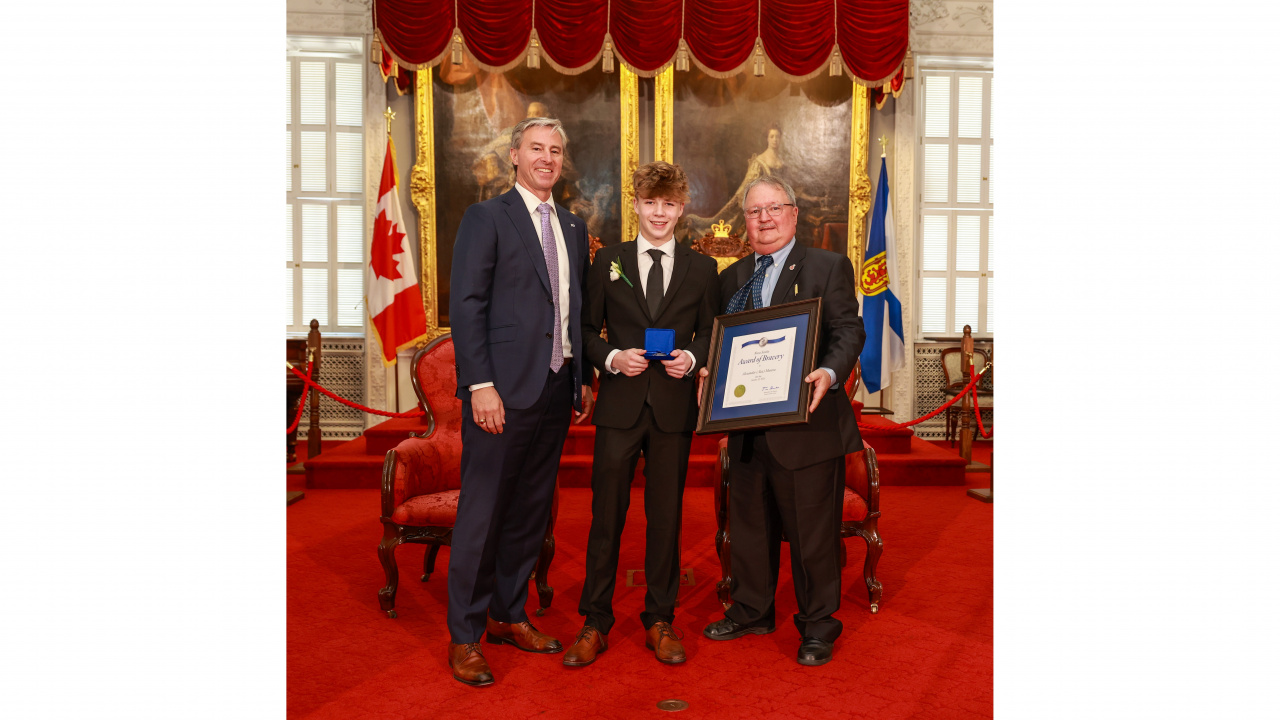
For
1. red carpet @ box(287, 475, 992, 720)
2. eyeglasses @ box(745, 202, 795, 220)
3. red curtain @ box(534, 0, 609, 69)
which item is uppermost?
red curtain @ box(534, 0, 609, 69)

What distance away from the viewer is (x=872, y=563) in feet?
11.3

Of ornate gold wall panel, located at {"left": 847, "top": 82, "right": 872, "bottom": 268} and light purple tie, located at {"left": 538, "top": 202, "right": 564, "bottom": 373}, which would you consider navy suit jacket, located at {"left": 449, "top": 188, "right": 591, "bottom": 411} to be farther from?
ornate gold wall panel, located at {"left": 847, "top": 82, "right": 872, "bottom": 268}

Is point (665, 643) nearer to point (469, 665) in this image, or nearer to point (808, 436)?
point (469, 665)

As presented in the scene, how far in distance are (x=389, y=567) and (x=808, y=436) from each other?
197 centimetres

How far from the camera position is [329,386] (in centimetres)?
838

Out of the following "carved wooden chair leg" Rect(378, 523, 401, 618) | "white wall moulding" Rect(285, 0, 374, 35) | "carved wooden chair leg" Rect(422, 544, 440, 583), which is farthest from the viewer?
"white wall moulding" Rect(285, 0, 374, 35)

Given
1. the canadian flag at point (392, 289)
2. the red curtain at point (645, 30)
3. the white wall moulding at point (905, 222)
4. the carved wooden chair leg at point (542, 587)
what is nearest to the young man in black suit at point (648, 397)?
the carved wooden chair leg at point (542, 587)

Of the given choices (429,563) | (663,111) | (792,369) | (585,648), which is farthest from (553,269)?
(663,111)

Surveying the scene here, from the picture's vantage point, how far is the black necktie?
2.79 metres

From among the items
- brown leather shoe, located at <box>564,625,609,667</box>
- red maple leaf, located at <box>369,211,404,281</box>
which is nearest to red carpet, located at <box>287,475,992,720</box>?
brown leather shoe, located at <box>564,625,609,667</box>

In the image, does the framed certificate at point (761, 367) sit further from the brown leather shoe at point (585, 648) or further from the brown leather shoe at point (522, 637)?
the brown leather shoe at point (522, 637)

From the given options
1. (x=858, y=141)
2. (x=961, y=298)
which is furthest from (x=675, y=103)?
(x=961, y=298)

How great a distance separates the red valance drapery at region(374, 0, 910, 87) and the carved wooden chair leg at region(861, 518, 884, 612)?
543 cm

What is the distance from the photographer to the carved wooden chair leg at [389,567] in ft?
11.0
